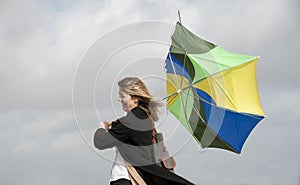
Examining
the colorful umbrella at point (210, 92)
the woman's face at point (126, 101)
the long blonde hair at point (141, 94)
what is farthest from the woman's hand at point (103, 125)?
the colorful umbrella at point (210, 92)

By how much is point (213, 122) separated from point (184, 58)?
1196 mm

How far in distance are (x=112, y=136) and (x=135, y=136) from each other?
0.33m

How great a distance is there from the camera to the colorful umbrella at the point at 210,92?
A: 9.67m

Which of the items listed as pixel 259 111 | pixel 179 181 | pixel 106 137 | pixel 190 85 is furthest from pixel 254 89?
pixel 106 137

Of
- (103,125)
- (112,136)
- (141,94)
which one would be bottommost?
(112,136)

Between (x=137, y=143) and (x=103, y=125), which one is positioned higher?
(x=103, y=125)

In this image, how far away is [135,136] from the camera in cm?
783

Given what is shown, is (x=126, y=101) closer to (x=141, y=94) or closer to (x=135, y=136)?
(x=141, y=94)

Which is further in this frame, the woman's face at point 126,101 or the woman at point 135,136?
the woman's face at point 126,101

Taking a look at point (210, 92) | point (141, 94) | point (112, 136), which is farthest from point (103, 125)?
point (210, 92)

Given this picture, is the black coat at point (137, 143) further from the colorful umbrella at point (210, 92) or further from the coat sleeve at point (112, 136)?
the colorful umbrella at point (210, 92)

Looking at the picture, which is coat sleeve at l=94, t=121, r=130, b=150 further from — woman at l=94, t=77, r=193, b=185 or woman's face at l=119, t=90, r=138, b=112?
woman's face at l=119, t=90, r=138, b=112

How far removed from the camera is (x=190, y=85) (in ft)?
31.6

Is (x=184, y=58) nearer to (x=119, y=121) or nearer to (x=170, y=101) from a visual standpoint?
(x=170, y=101)
